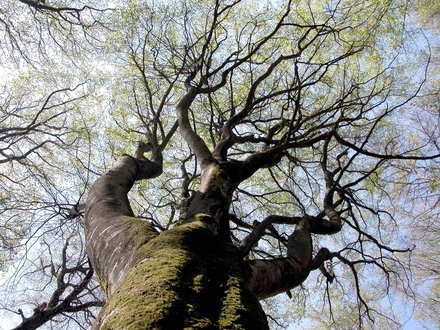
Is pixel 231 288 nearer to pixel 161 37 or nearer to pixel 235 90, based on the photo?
pixel 161 37

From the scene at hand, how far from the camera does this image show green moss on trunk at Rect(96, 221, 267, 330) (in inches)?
47.9

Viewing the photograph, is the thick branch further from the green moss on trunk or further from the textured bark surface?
the green moss on trunk

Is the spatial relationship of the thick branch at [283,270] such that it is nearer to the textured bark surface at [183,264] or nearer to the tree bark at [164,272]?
the textured bark surface at [183,264]

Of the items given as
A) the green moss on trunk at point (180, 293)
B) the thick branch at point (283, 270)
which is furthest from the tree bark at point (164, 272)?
the thick branch at point (283, 270)

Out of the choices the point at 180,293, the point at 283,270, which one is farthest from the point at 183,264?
the point at 283,270

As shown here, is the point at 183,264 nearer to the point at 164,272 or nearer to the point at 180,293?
the point at 164,272

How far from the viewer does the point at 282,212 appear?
7523mm

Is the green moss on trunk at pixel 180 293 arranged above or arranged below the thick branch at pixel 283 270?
below

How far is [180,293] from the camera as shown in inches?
55.1

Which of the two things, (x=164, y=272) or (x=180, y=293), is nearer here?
(x=180, y=293)

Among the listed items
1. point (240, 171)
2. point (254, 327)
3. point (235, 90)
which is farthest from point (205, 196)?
point (235, 90)

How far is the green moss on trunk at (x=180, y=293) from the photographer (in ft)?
4.00

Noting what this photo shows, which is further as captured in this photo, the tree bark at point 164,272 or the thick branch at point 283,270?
the thick branch at point 283,270

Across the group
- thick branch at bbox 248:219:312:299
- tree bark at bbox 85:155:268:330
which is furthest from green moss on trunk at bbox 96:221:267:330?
thick branch at bbox 248:219:312:299
